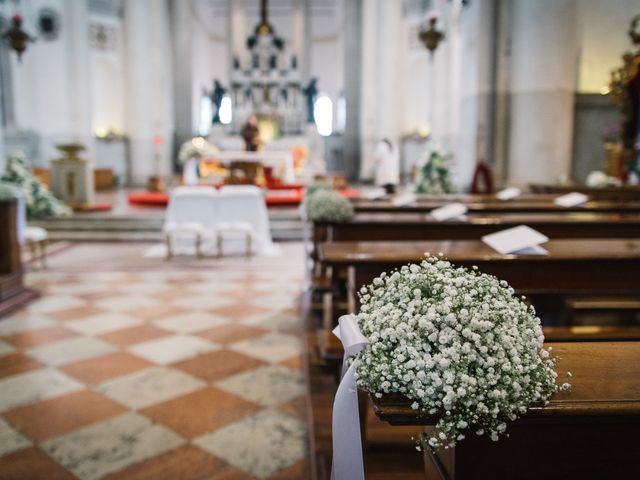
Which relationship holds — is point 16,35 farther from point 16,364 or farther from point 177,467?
point 177,467

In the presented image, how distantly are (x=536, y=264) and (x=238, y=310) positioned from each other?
3097 millimetres

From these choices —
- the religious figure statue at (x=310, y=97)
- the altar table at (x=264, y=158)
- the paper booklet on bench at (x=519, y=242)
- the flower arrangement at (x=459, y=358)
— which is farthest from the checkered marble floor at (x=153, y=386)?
the religious figure statue at (x=310, y=97)

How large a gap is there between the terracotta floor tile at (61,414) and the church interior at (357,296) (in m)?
0.02

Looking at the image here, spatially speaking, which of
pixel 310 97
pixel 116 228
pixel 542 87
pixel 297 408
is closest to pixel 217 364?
pixel 297 408

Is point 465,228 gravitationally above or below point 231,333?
above

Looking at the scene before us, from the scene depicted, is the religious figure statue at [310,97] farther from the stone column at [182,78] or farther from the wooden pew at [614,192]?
the wooden pew at [614,192]

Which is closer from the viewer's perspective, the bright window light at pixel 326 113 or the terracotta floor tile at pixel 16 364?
the terracotta floor tile at pixel 16 364

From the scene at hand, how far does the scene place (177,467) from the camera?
8.91 feet

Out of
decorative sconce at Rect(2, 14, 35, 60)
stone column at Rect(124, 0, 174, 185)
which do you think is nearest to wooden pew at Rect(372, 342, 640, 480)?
decorative sconce at Rect(2, 14, 35, 60)

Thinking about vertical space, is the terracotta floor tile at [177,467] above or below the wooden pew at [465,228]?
below

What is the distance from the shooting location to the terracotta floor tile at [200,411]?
3126 millimetres

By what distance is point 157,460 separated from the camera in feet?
9.11

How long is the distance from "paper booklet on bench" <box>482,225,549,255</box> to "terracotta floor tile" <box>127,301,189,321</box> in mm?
3099

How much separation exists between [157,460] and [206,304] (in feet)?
9.74
